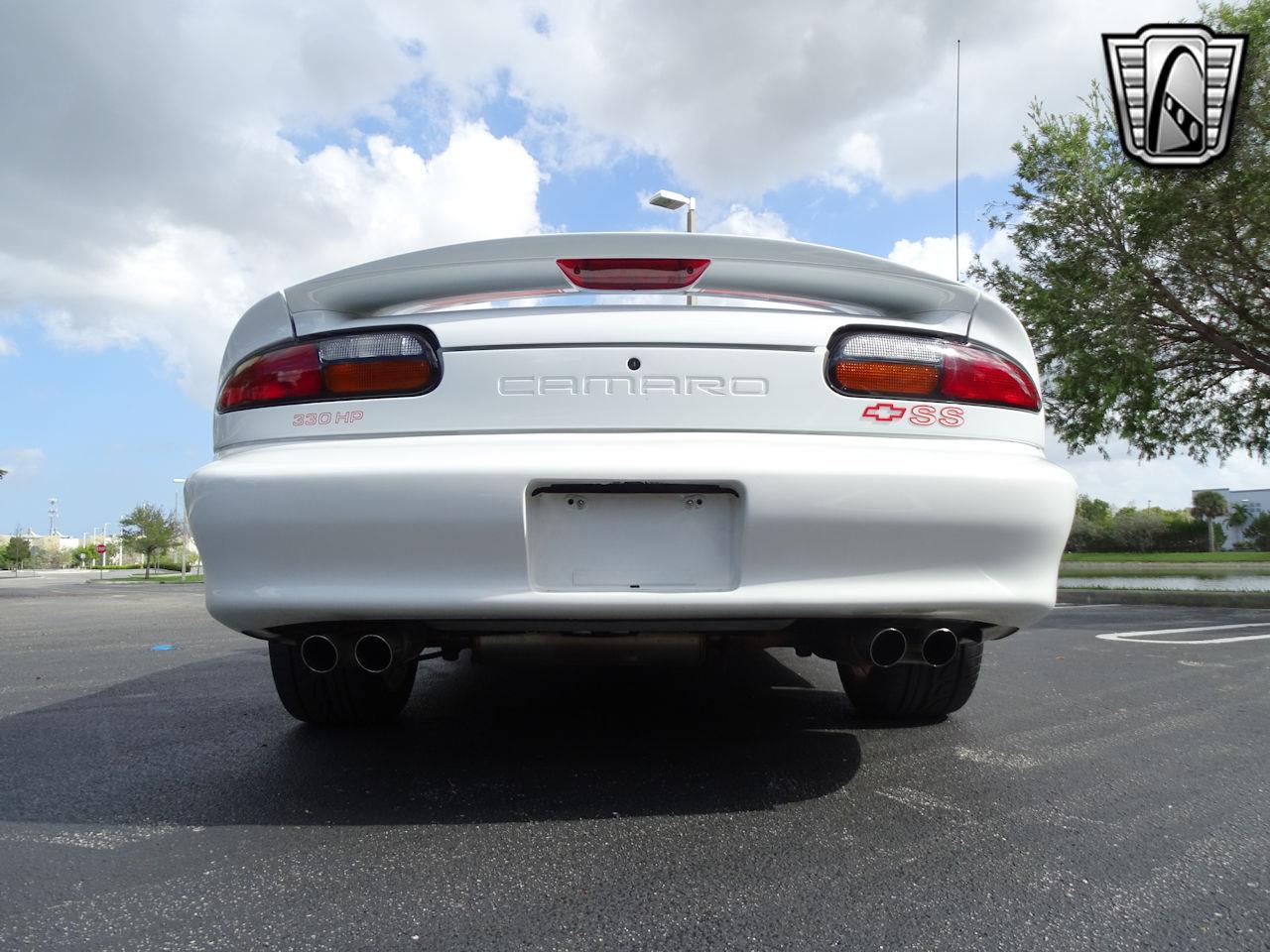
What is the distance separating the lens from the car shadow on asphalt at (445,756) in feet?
7.20

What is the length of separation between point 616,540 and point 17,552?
103 meters

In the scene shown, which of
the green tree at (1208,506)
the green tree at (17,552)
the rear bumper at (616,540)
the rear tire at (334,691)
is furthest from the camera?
the green tree at (17,552)

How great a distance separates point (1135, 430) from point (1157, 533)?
37.3 metres

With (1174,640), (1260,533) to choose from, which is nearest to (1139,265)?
(1174,640)

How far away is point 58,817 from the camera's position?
7.07ft

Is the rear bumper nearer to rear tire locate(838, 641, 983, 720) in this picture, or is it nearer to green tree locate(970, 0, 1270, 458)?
rear tire locate(838, 641, 983, 720)

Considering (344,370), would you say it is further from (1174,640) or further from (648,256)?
(1174,640)

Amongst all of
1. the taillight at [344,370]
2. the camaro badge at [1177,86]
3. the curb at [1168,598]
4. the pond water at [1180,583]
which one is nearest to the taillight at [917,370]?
the taillight at [344,370]

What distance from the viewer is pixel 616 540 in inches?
81.1

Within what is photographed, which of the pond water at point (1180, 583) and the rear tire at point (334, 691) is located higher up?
the rear tire at point (334, 691)

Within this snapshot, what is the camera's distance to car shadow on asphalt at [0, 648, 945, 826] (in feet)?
7.20

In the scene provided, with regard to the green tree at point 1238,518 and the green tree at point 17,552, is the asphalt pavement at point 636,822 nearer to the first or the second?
the green tree at point 1238,518

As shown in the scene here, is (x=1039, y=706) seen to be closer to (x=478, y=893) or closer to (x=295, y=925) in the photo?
(x=478, y=893)

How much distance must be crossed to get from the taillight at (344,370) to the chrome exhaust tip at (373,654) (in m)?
0.62
